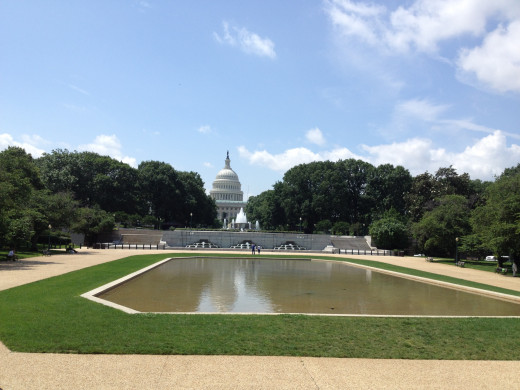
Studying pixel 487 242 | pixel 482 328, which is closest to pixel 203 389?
pixel 482 328

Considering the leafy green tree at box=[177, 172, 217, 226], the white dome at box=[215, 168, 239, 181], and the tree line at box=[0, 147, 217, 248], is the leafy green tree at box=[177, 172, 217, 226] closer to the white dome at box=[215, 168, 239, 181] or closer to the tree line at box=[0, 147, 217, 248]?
the tree line at box=[0, 147, 217, 248]

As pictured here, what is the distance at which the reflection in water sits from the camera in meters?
13.9

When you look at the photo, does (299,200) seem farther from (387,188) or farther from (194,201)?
(194,201)

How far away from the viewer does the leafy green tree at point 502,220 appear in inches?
1084

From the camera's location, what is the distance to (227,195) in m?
144

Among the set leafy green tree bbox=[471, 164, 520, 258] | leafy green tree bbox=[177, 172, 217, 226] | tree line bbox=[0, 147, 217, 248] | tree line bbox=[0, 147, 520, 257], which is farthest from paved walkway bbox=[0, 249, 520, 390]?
leafy green tree bbox=[177, 172, 217, 226]

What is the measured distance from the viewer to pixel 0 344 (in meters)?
8.27

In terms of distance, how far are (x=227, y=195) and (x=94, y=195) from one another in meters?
78.8

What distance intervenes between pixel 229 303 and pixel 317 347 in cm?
619

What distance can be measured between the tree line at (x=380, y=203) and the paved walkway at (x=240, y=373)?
32458 mm

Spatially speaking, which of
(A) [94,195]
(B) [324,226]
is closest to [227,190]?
(B) [324,226]

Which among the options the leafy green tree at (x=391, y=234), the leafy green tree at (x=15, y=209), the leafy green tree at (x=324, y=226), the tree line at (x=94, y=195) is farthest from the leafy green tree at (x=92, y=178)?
the leafy green tree at (x=391, y=234)

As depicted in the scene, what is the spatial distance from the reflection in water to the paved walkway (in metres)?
5.29

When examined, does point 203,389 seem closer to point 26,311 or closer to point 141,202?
point 26,311
